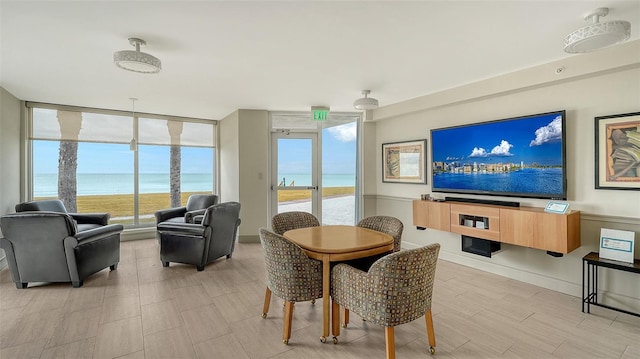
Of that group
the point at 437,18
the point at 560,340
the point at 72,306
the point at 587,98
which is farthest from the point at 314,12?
the point at 72,306

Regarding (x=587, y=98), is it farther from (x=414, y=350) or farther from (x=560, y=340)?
(x=414, y=350)

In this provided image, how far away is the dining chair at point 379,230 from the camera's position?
2.66m

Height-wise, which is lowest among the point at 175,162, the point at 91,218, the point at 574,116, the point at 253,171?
the point at 91,218

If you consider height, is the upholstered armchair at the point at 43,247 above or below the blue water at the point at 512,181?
below

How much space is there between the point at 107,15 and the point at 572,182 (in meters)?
4.66

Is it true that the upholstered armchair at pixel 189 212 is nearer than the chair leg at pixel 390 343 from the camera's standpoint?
No

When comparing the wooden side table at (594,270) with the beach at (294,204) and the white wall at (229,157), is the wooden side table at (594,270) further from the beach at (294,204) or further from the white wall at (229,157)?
the white wall at (229,157)

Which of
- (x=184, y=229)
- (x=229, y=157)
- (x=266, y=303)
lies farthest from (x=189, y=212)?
(x=266, y=303)

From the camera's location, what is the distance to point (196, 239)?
3.91m

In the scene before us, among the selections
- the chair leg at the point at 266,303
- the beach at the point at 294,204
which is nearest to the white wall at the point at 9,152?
the beach at the point at 294,204

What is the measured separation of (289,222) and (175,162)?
4.17 meters

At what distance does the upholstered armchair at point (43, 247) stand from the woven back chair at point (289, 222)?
7.43ft

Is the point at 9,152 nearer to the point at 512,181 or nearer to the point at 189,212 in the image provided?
the point at 189,212

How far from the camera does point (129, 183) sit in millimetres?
5730
